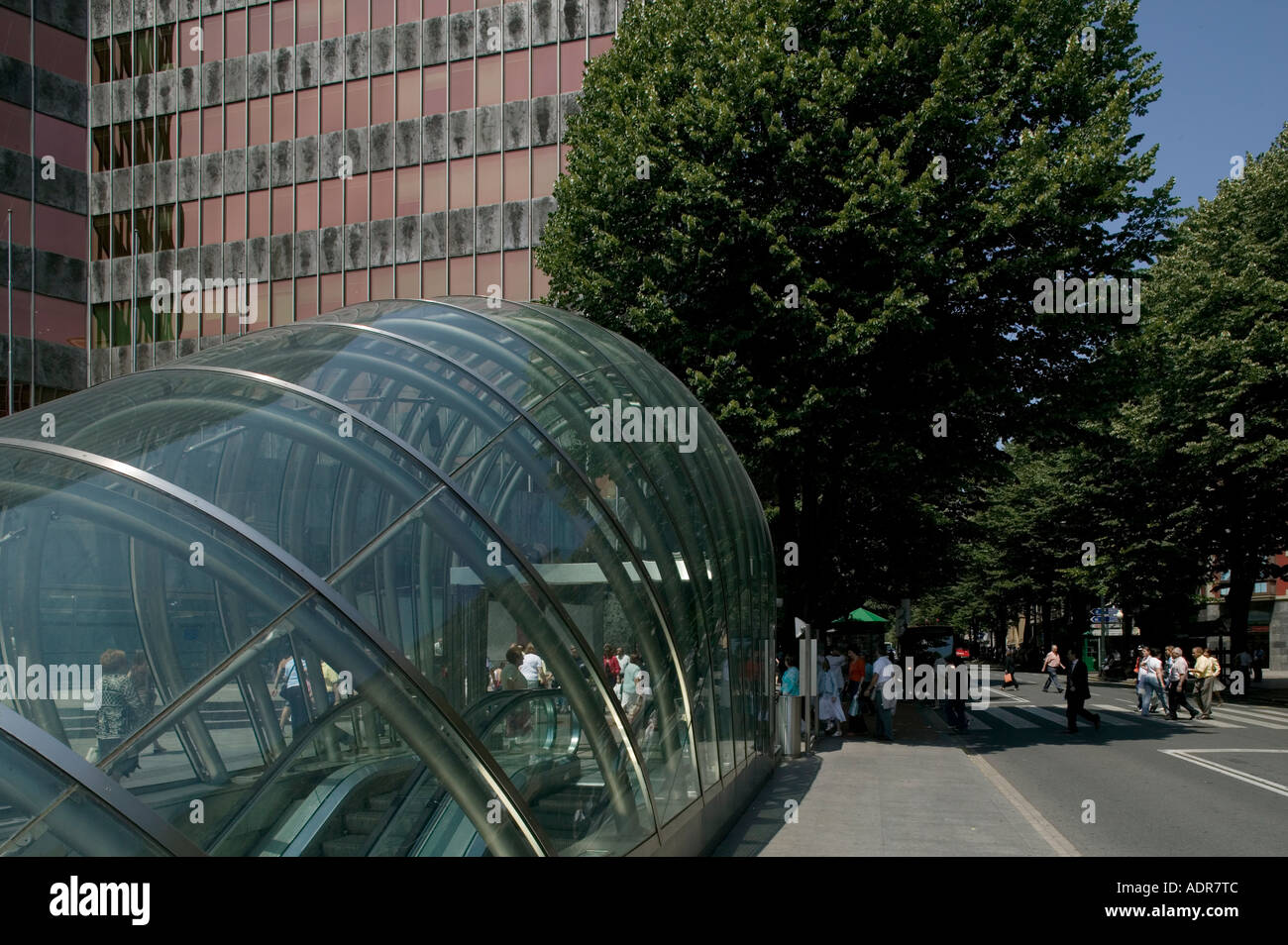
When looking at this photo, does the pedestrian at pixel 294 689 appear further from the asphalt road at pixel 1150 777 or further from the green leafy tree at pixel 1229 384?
the green leafy tree at pixel 1229 384

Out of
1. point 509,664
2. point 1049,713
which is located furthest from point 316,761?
point 1049,713

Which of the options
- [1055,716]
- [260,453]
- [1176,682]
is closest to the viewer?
[260,453]

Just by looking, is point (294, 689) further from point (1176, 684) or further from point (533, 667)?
point (1176, 684)

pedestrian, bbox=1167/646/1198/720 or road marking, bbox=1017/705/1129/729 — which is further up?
pedestrian, bbox=1167/646/1198/720

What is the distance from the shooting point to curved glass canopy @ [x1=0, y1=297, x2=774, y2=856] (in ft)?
11.9

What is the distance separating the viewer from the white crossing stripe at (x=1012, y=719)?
73.3ft

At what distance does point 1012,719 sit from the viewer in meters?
23.9

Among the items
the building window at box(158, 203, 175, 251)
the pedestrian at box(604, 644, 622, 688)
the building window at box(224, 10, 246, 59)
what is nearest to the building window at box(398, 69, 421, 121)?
the building window at box(224, 10, 246, 59)

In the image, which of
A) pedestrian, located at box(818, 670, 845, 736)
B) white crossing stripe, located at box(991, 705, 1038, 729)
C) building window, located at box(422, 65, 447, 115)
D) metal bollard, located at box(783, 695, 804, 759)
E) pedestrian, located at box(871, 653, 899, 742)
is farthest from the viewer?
building window, located at box(422, 65, 447, 115)

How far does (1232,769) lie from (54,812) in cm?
1548

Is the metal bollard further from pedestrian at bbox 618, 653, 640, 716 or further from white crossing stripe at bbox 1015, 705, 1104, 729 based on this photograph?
pedestrian at bbox 618, 653, 640, 716

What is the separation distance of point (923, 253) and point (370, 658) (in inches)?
576

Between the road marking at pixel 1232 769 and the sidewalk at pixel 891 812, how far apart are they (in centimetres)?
294
